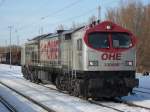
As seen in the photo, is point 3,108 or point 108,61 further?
point 108,61

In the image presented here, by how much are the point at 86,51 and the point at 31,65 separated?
13.9 m

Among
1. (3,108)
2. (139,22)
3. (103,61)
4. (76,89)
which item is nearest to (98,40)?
(103,61)

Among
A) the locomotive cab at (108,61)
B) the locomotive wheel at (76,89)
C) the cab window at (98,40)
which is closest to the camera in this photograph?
the locomotive cab at (108,61)

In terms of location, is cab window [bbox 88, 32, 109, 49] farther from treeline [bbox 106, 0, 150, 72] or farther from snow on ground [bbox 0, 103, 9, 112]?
treeline [bbox 106, 0, 150, 72]

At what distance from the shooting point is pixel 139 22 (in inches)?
2504

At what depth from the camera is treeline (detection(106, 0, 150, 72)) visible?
59.4 m

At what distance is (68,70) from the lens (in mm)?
19234

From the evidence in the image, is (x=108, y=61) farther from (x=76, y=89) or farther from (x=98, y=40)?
(x=76, y=89)

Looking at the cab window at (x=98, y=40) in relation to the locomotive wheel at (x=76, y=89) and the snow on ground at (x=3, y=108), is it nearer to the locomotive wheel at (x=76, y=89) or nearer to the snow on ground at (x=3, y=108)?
the locomotive wheel at (x=76, y=89)

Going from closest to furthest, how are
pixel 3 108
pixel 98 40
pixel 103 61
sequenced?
pixel 3 108 → pixel 103 61 → pixel 98 40

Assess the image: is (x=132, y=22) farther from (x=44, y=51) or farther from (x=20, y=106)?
(x=20, y=106)

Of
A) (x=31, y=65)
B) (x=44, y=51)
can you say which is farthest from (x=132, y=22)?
(x=44, y=51)

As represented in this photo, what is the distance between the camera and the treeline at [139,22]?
59438 mm

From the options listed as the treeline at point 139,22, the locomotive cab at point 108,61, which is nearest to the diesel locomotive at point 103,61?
the locomotive cab at point 108,61
